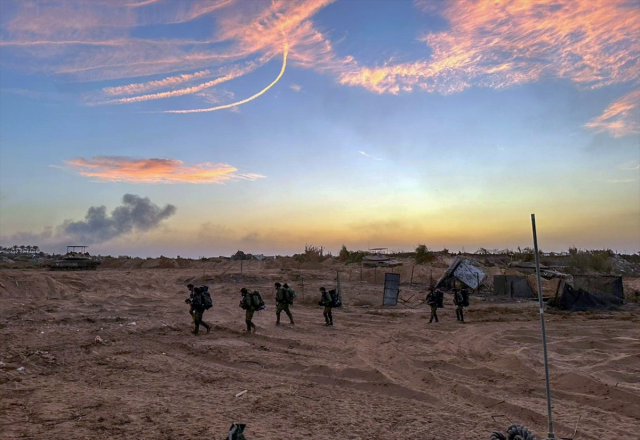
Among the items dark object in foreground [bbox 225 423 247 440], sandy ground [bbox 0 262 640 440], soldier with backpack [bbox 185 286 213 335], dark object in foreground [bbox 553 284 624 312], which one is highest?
soldier with backpack [bbox 185 286 213 335]

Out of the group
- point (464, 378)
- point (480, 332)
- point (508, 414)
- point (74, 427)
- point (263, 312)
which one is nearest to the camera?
point (74, 427)

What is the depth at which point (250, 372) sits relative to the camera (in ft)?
35.1

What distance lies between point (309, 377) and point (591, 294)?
1994 centimetres

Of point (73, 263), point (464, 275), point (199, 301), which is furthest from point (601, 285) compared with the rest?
point (73, 263)

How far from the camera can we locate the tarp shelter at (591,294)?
2334 centimetres

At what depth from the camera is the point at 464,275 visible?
107ft

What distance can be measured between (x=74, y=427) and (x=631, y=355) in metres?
13.1

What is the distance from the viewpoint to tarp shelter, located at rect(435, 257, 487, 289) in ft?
107

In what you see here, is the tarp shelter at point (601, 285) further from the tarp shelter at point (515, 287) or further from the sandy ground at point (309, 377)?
the sandy ground at point (309, 377)

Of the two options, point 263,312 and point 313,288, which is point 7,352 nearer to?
point 263,312

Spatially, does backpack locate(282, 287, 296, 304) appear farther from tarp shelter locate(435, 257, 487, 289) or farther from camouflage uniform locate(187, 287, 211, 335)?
tarp shelter locate(435, 257, 487, 289)

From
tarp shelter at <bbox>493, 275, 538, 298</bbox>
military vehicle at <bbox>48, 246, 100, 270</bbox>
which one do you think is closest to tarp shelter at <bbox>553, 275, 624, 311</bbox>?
tarp shelter at <bbox>493, 275, 538, 298</bbox>

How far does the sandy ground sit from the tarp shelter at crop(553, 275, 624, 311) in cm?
327

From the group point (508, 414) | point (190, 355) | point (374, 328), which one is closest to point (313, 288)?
point (374, 328)
